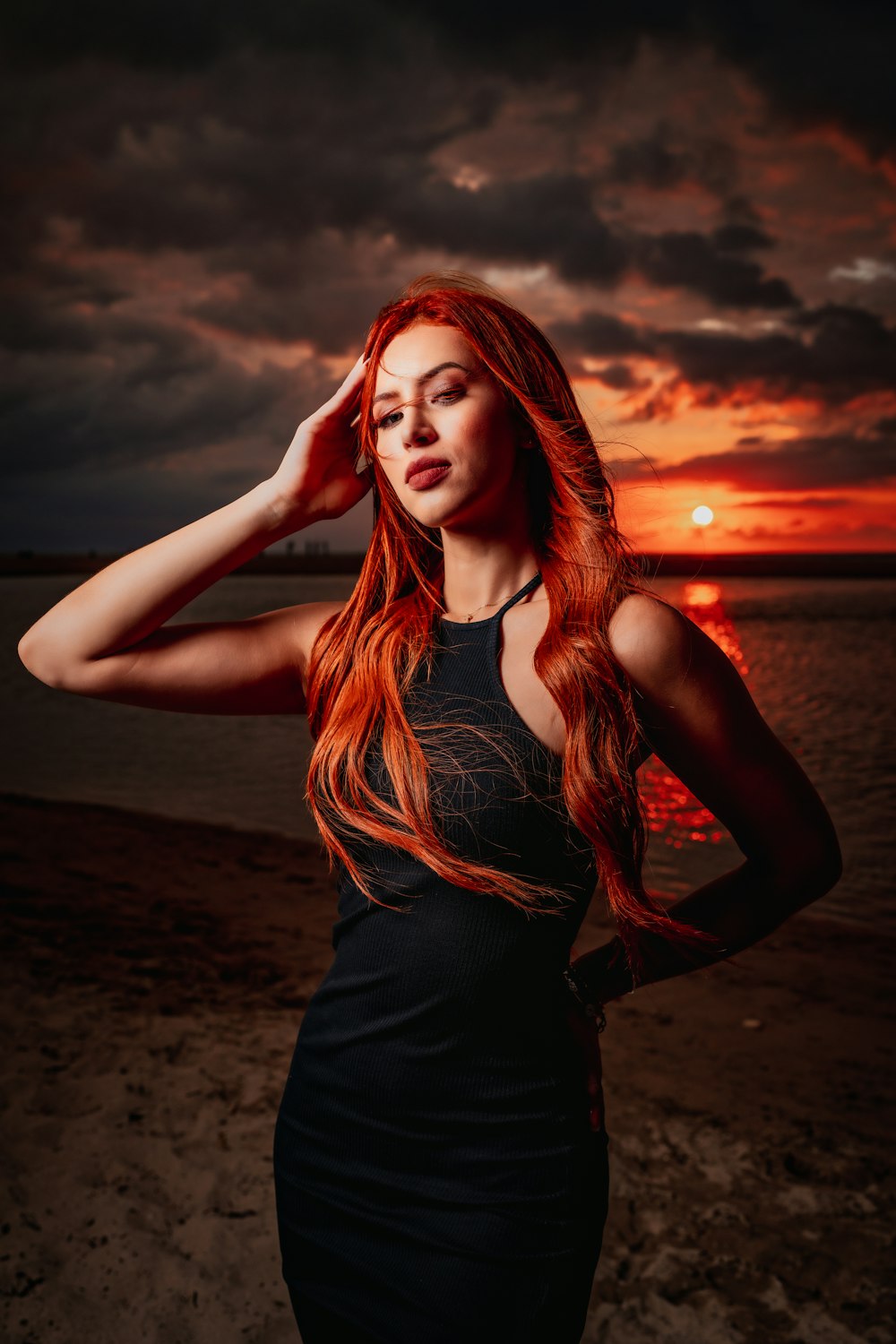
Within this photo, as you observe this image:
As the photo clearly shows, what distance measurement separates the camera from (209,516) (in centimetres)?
151

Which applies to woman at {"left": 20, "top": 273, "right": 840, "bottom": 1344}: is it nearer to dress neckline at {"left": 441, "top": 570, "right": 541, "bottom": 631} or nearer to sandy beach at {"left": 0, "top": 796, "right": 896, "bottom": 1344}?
dress neckline at {"left": 441, "top": 570, "right": 541, "bottom": 631}

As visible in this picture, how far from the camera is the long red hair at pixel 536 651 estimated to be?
134cm

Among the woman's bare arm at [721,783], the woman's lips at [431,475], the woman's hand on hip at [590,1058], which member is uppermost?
the woman's lips at [431,475]

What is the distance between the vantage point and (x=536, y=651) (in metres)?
1.39

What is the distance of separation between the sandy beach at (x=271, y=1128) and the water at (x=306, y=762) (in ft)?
3.44

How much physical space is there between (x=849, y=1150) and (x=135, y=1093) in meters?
2.89

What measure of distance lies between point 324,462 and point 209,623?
353 mm

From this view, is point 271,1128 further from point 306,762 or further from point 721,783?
point 306,762

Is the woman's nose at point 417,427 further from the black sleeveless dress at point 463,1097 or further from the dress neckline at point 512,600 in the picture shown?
the black sleeveless dress at point 463,1097

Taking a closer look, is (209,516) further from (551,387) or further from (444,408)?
(551,387)

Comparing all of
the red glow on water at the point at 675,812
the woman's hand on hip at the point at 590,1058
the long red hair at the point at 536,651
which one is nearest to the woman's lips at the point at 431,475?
the long red hair at the point at 536,651

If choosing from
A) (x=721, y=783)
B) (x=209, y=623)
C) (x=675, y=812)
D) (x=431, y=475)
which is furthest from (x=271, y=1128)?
(x=675, y=812)

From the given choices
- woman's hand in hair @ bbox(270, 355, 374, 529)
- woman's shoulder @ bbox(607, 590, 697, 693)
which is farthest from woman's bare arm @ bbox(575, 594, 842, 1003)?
woman's hand in hair @ bbox(270, 355, 374, 529)

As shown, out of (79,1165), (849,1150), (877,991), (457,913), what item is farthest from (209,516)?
(877,991)
